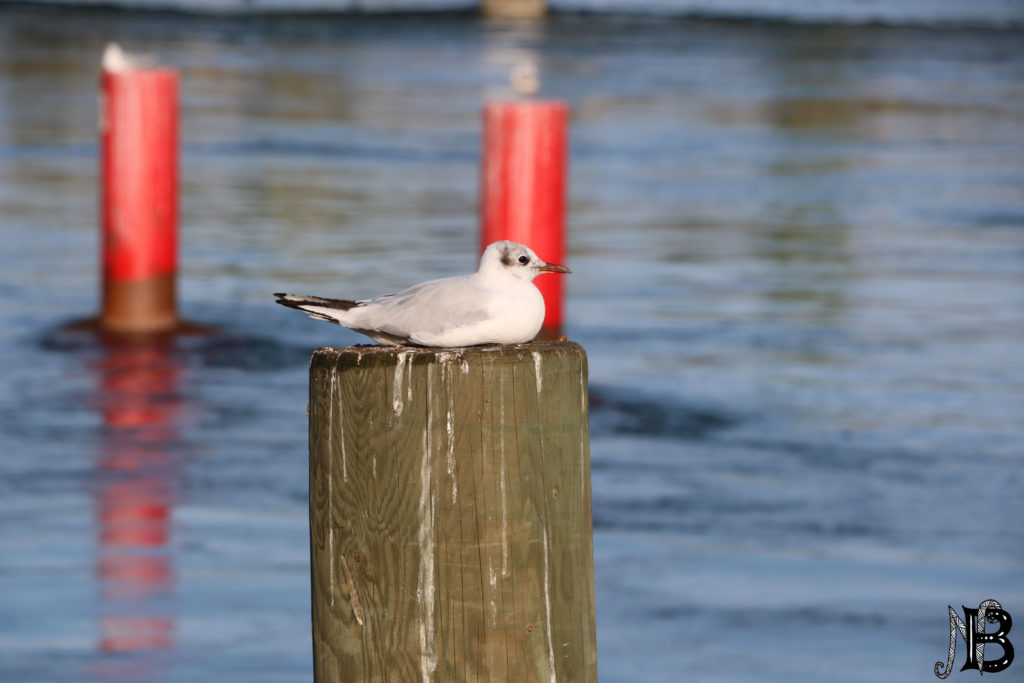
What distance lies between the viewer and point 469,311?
3309 mm

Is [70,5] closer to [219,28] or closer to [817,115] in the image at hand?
[219,28]

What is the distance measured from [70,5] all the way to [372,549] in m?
42.2

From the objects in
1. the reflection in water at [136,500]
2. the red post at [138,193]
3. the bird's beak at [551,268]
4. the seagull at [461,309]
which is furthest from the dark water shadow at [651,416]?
the seagull at [461,309]

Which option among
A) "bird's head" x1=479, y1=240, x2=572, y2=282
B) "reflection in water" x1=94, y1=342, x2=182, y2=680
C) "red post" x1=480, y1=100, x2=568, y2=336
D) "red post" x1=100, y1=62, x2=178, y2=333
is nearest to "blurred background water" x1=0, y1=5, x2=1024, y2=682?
"reflection in water" x1=94, y1=342, x2=182, y2=680

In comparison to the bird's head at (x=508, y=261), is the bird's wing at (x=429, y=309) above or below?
below

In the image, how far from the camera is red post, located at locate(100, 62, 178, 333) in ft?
25.5

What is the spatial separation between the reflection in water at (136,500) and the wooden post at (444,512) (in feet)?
4.97

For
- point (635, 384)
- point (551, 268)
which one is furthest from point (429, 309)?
point (635, 384)

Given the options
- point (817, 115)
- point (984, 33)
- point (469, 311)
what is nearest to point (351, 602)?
point (469, 311)

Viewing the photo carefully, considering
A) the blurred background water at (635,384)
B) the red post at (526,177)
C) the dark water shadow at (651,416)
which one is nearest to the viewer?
the blurred background water at (635,384)

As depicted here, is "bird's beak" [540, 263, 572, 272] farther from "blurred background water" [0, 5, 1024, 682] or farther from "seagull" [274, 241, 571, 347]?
"blurred background water" [0, 5, 1024, 682]

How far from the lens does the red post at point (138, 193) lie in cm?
776

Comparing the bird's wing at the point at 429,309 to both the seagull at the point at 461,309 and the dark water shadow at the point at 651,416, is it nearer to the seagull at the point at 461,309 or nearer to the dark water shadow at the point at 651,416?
the seagull at the point at 461,309

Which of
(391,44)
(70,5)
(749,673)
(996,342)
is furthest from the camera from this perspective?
(70,5)
